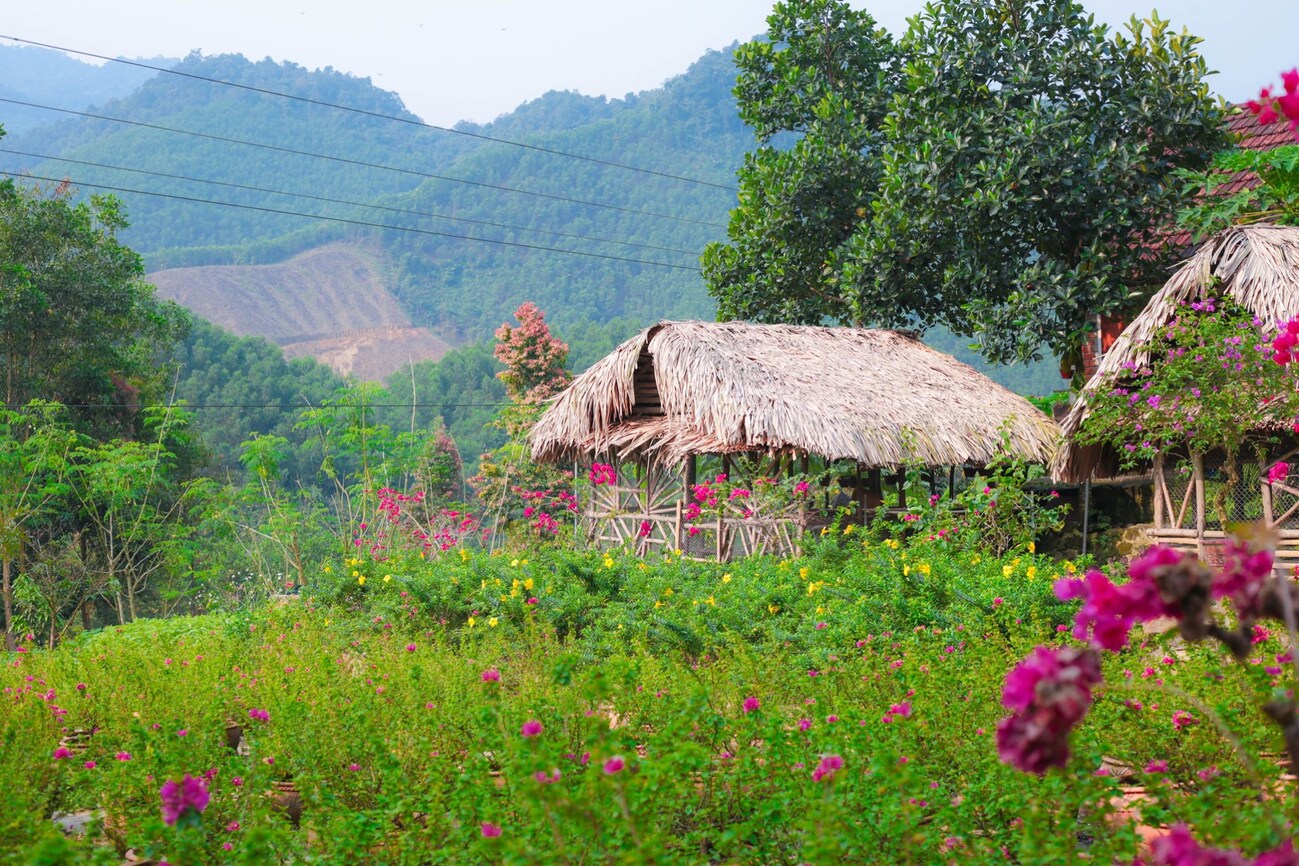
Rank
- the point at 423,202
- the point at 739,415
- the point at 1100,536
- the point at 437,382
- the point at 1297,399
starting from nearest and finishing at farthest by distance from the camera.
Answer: the point at 1297,399
the point at 739,415
the point at 1100,536
the point at 437,382
the point at 423,202

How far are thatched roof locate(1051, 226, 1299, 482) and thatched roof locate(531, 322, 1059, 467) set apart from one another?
71.3 inches

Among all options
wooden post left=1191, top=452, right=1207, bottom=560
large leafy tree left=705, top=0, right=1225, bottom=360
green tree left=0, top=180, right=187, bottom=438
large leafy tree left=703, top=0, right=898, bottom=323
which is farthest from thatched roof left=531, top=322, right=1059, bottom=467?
green tree left=0, top=180, right=187, bottom=438

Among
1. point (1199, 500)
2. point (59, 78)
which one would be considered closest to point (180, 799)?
point (1199, 500)

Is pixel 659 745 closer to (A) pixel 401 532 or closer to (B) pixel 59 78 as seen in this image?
(A) pixel 401 532

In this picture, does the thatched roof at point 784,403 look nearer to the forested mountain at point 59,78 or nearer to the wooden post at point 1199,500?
the wooden post at point 1199,500

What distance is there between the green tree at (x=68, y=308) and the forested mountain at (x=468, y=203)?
27380mm

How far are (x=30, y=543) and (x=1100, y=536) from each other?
38.8 feet

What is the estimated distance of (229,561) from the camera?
21.0 meters

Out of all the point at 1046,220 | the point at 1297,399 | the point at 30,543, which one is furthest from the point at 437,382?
the point at 1297,399

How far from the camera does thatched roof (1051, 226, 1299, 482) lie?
7.57m

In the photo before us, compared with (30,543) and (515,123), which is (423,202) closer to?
(515,123)

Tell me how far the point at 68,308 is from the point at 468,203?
116 feet

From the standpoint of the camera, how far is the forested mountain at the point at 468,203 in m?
46.5

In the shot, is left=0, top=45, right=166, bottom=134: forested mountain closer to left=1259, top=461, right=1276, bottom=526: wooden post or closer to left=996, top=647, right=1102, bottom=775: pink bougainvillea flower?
left=1259, top=461, right=1276, bottom=526: wooden post
